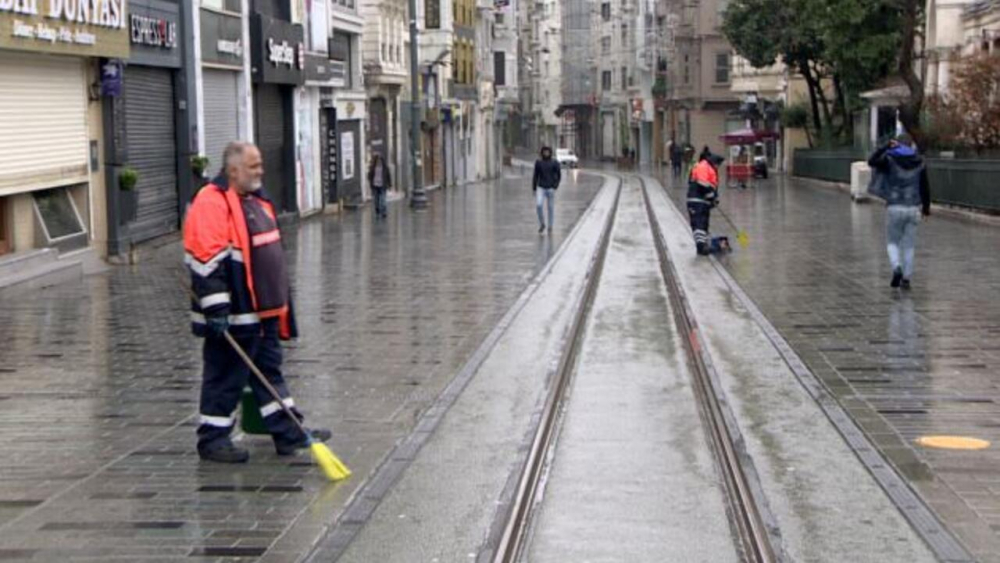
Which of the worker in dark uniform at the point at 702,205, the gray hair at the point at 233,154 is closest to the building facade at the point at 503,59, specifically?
the worker in dark uniform at the point at 702,205

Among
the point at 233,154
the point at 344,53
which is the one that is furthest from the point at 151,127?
the point at 344,53

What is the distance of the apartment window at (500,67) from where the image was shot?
277 feet

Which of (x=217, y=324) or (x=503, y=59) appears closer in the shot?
(x=217, y=324)

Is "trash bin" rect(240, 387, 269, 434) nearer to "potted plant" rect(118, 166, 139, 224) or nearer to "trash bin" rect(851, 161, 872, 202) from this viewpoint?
"potted plant" rect(118, 166, 139, 224)

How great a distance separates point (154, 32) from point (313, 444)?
17.3 m

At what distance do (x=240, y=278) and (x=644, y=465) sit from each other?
2.50 metres

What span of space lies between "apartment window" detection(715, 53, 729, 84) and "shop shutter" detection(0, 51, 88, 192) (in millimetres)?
70976

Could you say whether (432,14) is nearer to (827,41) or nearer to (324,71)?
(827,41)

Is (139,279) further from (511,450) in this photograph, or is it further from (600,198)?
(600,198)

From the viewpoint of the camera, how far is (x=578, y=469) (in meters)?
8.32

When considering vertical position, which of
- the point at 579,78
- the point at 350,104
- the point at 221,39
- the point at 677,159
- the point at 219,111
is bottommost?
the point at 677,159

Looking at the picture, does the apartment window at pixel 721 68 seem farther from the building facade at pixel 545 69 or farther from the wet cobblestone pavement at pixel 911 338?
the wet cobblestone pavement at pixel 911 338

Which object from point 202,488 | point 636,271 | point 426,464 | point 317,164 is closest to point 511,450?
point 426,464

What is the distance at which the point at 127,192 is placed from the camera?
2258cm
